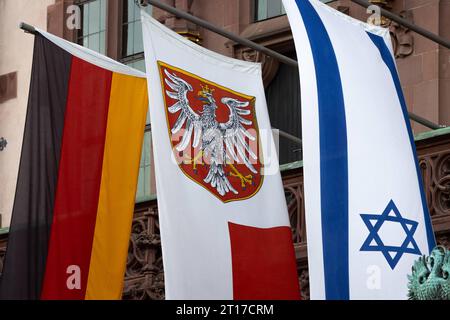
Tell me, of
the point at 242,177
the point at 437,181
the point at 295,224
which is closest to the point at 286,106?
the point at 295,224

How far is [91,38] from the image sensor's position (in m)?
31.0

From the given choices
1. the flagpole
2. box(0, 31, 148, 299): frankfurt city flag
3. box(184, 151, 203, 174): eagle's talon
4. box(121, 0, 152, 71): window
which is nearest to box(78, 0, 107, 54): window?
box(121, 0, 152, 71): window

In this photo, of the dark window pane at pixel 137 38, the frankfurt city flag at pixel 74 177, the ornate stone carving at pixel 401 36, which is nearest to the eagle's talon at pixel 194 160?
the frankfurt city flag at pixel 74 177

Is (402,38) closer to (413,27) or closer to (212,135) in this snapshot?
(413,27)

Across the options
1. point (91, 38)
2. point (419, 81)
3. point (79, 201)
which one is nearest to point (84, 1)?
point (91, 38)

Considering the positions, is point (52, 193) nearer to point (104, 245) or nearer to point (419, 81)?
point (104, 245)

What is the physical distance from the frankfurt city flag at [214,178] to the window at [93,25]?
28.4 ft

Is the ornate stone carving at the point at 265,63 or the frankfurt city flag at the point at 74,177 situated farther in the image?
the ornate stone carving at the point at 265,63

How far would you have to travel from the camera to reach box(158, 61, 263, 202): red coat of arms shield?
69.2 ft

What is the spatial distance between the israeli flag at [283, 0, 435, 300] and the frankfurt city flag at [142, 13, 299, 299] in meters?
1.84

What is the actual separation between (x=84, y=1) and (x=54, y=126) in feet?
32.2

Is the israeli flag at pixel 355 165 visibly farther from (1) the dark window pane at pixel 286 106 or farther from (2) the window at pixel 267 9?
(2) the window at pixel 267 9

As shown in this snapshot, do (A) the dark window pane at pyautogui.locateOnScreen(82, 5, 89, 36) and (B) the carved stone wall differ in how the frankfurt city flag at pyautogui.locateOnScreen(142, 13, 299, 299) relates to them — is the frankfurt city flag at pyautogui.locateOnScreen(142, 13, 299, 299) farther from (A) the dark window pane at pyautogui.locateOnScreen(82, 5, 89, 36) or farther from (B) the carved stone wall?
(A) the dark window pane at pyautogui.locateOnScreen(82, 5, 89, 36)

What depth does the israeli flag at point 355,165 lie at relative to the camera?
18781mm
